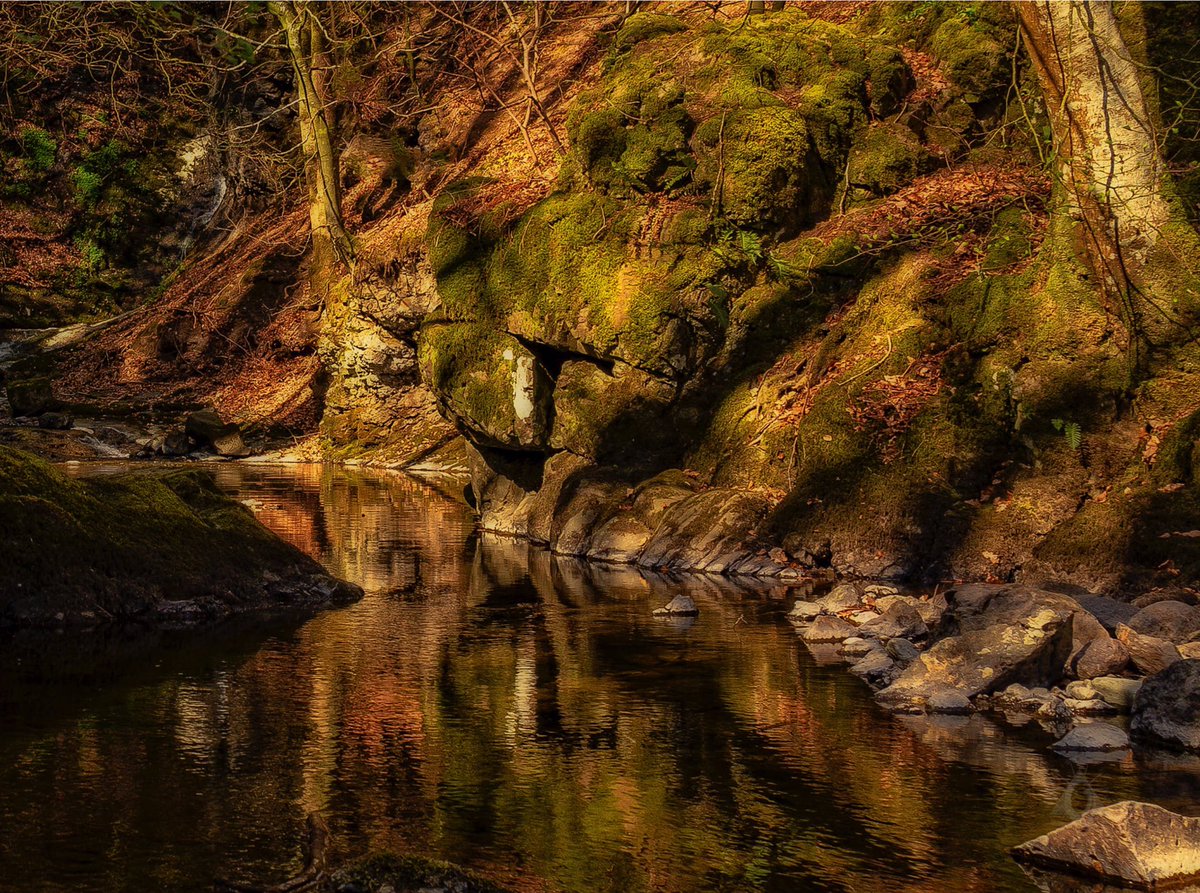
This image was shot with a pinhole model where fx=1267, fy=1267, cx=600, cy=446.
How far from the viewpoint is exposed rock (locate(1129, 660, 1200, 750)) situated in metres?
7.09

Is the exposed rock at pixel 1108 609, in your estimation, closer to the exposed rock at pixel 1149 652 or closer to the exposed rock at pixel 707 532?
the exposed rock at pixel 1149 652

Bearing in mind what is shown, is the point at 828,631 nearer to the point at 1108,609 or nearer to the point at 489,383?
the point at 1108,609

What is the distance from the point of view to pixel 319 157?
29078mm

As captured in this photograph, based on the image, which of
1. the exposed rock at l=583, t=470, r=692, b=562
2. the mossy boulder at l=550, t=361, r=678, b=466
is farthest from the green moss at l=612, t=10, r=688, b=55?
the exposed rock at l=583, t=470, r=692, b=562

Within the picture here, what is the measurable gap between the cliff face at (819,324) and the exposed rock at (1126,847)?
6.10m

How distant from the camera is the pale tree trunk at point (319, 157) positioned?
27.7m

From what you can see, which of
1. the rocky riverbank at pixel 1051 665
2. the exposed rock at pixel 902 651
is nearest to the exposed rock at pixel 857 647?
the rocky riverbank at pixel 1051 665

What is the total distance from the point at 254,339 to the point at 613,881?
29.4m

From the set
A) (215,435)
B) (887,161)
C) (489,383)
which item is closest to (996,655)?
(887,161)

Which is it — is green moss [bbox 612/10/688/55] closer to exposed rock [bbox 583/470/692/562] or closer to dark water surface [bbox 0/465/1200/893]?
exposed rock [bbox 583/470/692/562]

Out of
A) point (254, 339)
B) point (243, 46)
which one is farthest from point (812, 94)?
point (243, 46)

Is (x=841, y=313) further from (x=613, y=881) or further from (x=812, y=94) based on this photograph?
(x=613, y=881)

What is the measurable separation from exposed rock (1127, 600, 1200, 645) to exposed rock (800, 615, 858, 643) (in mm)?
2096

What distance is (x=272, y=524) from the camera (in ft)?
54.5
